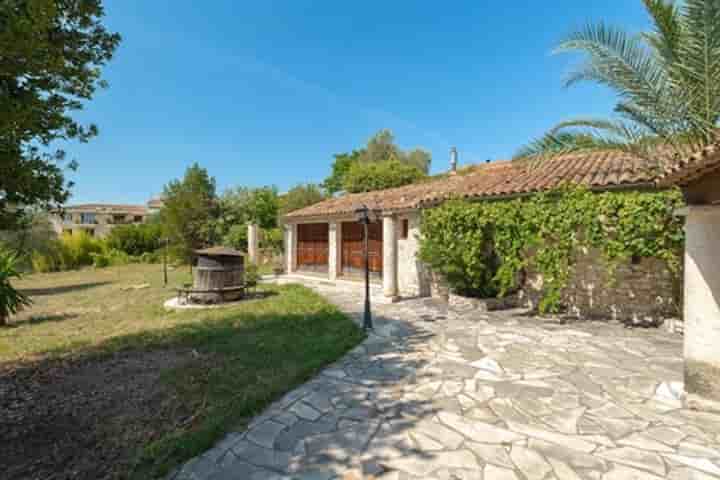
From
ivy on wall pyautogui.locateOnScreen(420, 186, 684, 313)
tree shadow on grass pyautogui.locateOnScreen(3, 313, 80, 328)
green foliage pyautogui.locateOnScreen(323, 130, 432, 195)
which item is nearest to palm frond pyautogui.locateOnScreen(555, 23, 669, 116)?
ivy on wall pyautogui.locateOnScreen(420, 186, 684, 313)

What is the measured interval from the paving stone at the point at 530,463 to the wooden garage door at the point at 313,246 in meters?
14.4

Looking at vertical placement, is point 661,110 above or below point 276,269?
above

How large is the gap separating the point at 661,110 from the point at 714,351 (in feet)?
17.9

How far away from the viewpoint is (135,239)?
3056 cm

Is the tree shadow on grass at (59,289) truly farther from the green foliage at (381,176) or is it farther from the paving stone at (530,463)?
the green foliage at (381,176)

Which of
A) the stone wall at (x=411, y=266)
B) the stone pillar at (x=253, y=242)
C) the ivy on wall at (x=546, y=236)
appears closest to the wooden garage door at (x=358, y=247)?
the stone wall at (x=411, y=266)

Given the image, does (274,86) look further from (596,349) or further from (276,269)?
(596,349)

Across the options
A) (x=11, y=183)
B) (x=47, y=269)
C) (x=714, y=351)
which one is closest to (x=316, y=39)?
(x=11, y=183)

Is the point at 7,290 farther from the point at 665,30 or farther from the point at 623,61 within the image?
the point at 665,30

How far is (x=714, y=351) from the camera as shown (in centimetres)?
391

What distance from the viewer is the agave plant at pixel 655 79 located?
243 inches

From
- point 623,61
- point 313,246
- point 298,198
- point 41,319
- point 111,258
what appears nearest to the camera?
point 623,61

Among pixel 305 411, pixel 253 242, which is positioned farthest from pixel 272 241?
pixel 305 411

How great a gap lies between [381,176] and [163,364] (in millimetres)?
25235
